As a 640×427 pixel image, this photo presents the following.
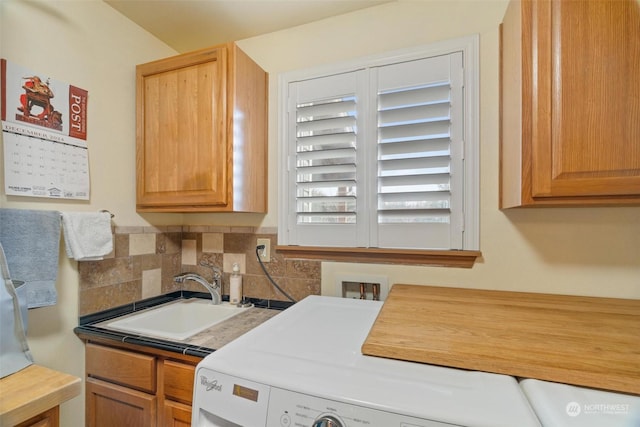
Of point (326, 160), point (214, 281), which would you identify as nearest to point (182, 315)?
point (214, 281)

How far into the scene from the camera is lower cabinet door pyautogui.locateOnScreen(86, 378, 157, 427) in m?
1.16

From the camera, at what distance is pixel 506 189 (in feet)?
4.01

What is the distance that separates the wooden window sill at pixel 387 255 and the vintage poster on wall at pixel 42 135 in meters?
1.03

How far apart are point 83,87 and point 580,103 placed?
6.68ft

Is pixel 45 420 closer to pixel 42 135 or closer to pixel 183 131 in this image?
pixel 42 135

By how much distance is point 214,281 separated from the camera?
1780 millimetres

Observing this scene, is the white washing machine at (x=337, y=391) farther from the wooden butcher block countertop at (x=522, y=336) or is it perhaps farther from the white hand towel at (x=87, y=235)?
the white hand towel at (x=87, y=235)

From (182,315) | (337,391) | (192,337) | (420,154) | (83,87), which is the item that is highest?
(83,87)

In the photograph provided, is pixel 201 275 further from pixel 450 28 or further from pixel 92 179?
pixel 450 28

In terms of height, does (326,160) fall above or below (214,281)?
above

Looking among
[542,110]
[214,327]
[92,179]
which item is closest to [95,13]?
[92,179]

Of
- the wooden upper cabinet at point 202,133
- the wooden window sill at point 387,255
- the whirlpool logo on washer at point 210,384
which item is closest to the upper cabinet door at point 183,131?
the wooden upper cabinet at point 202,133

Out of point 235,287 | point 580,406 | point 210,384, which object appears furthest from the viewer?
point 235,287

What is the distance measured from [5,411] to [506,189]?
179 centimetres
